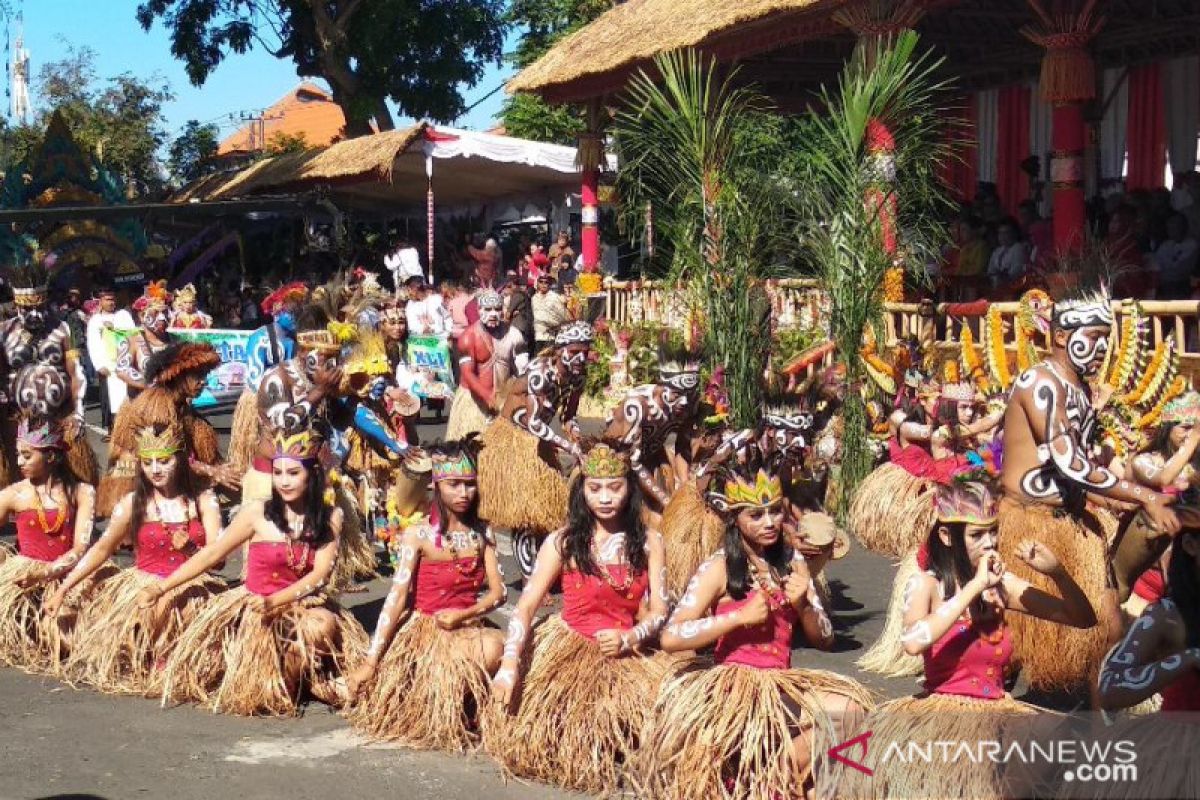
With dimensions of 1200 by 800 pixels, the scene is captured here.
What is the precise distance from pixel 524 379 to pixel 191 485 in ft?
6.70

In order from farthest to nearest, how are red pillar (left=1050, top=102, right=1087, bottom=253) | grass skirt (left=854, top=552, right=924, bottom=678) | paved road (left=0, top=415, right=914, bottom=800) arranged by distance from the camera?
red pillar (left=1050, top=102, right=1087, bottom=253) < grass skirt (left=854, top=552, right=924, bottom=678) < paved road (left=0, top=415, right=914, bottom=800)

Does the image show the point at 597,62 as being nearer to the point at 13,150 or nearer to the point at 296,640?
the point at 296,640

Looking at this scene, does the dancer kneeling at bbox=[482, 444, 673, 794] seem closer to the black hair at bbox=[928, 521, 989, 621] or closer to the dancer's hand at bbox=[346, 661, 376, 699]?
the dancer's hand at bbox=[346, 661, 376, 699]

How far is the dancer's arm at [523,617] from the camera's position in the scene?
217 inches

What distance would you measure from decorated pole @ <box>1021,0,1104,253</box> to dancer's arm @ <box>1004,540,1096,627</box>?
28.2ft

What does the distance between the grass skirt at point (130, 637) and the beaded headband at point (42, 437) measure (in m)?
0.98

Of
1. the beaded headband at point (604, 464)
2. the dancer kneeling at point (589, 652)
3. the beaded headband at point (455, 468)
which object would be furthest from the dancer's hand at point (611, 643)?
the beaded headband at point (455, 468)

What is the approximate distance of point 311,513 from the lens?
258 inches

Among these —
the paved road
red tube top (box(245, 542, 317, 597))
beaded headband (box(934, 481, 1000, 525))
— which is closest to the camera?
beaded headband (box(934, 481, 1000, 525))

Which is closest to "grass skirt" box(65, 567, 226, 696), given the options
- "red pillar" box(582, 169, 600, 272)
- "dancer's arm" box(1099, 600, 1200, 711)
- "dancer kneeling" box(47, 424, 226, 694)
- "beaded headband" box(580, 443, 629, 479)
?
"dancer kneeling" box(47, 424, 226, 694)

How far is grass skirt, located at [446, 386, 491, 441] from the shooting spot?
32.8 feet

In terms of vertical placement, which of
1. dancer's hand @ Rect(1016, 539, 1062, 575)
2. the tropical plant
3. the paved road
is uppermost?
the tropical plant

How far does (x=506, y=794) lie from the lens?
211 inches

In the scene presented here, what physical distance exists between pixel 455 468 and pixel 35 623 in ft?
8.19
